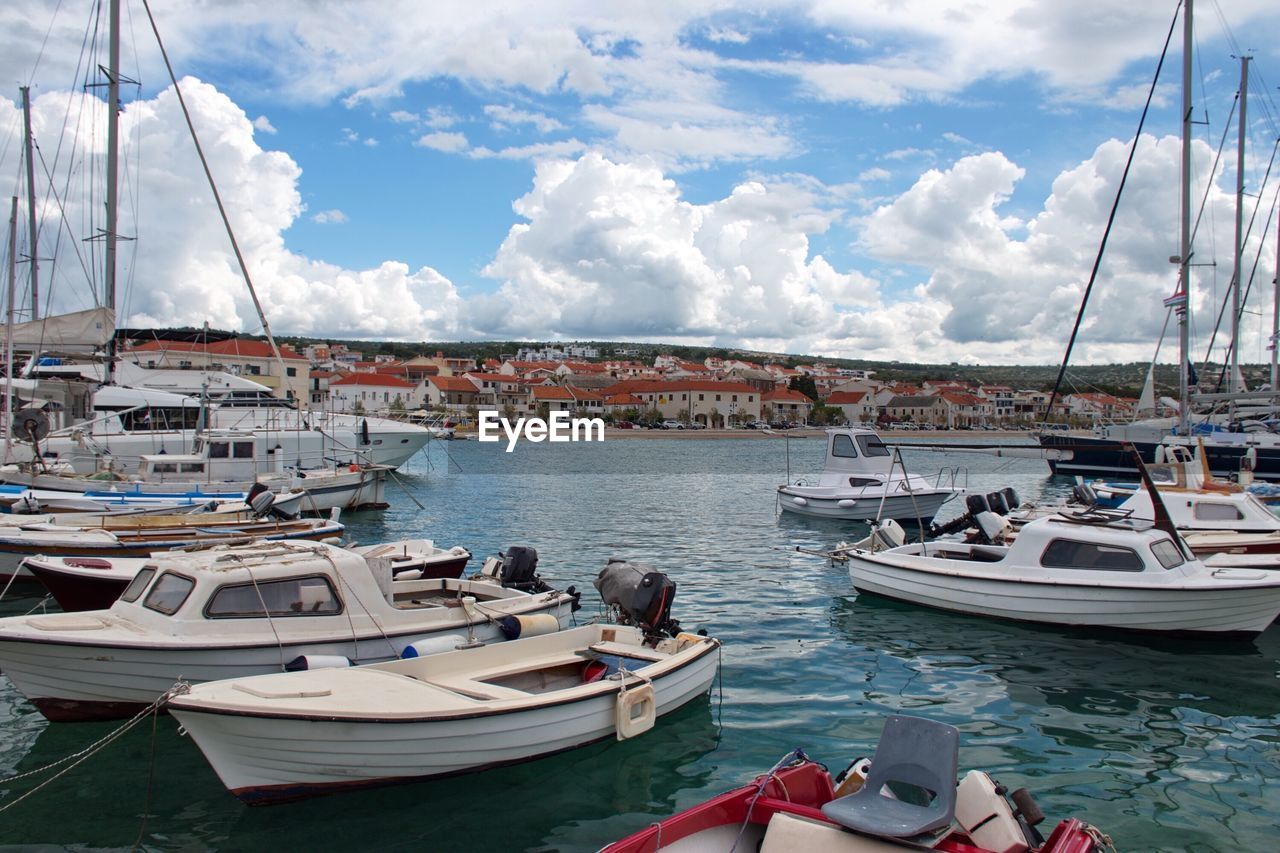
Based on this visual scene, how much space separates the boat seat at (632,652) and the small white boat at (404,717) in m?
0.24

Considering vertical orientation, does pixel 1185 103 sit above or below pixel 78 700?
above

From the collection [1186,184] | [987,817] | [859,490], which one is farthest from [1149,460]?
[987,817]

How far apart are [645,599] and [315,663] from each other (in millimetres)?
3958

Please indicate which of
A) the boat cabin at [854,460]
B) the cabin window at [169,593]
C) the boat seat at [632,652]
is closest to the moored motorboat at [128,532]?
the cabin window at [169,593]

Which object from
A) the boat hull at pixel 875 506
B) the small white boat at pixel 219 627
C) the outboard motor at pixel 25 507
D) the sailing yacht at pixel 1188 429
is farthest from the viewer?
the sailing yacht at pixel 1188 429

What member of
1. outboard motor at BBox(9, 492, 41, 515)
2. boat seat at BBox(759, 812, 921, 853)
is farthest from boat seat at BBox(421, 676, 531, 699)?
outboard motor at BBox(9, 492, 41, 515)

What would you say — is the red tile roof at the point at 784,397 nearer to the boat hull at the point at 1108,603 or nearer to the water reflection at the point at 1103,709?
the boat hull at the point at 1108,603

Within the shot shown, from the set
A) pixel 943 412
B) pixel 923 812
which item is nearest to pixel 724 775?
pixel 923 812

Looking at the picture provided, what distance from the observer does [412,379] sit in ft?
500

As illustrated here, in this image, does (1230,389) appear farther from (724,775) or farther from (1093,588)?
(724,775)

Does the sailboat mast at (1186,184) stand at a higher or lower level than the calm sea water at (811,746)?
higher

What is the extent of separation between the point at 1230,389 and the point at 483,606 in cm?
5010

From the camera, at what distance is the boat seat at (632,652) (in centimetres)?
1027

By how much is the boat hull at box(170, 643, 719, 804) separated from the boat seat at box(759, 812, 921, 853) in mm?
3129
